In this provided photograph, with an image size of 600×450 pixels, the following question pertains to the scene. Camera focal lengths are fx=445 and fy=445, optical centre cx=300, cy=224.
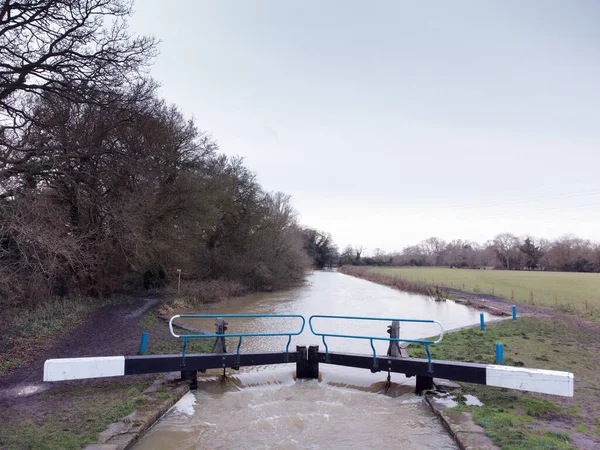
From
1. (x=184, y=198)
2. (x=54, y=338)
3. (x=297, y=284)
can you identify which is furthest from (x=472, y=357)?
(x=297, y=284)

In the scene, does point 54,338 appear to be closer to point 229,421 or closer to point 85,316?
point 85,316

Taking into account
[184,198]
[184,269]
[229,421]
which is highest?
[184,198]

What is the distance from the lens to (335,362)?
8016 mm

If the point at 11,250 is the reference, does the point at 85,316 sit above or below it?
below

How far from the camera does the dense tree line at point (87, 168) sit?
34.3ft

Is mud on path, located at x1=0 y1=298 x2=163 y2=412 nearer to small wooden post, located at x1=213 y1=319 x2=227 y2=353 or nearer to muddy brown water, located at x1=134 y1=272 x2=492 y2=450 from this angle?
small wooden post, located at x1=213 y1=319 x2=227 y2=353

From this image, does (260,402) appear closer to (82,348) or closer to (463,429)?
(463,429)

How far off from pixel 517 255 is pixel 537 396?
8246 centimetres

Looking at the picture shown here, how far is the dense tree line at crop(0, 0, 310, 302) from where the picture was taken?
34.3 ft

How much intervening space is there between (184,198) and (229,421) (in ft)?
50.7

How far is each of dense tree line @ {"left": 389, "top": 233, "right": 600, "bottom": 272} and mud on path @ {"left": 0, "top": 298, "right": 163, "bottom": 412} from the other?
7436cm

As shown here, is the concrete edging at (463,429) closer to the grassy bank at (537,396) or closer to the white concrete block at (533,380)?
the grassy bank at (537,396)

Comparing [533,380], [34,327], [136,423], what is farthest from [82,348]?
[533,380]

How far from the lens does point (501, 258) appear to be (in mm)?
84188
